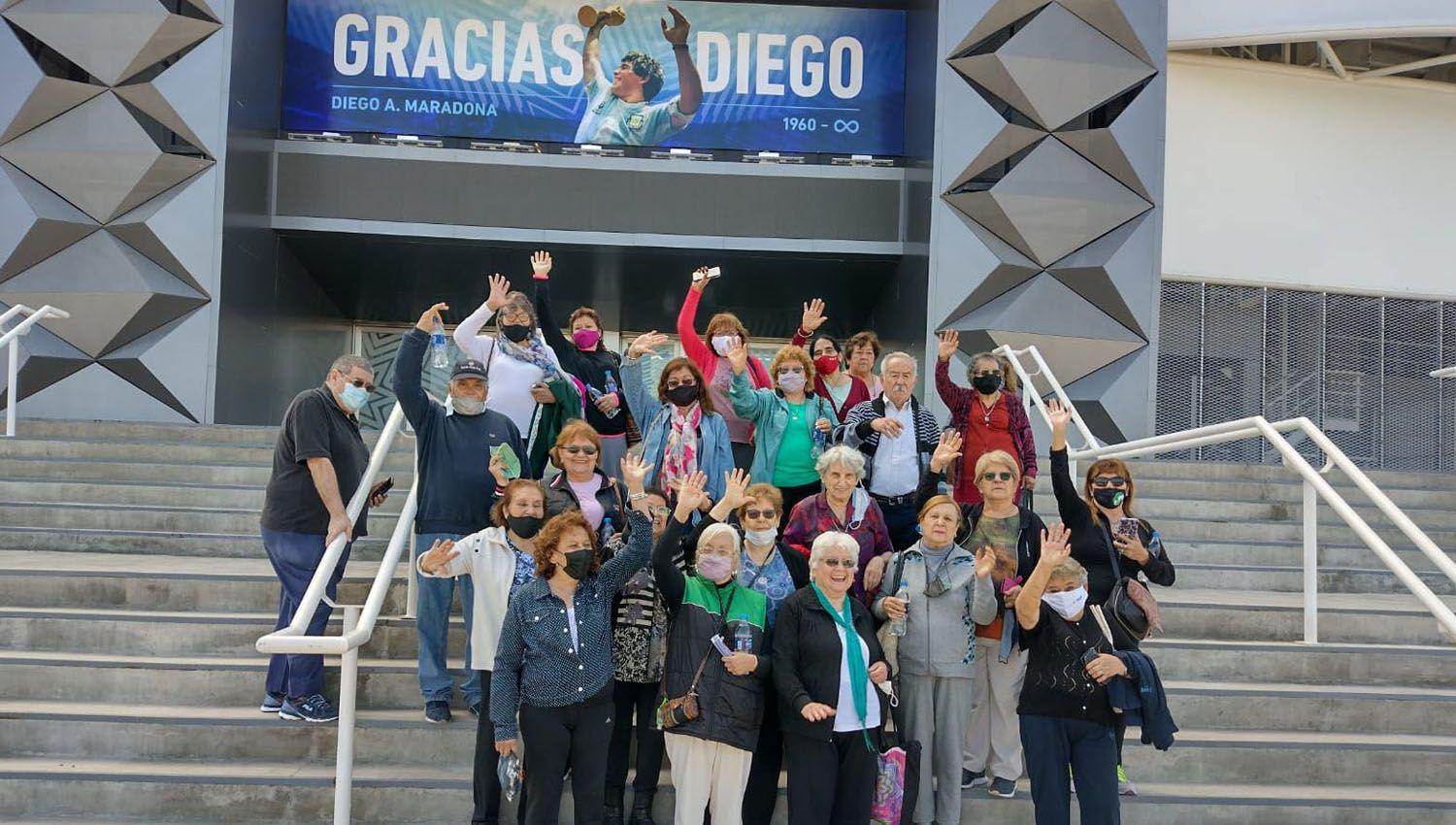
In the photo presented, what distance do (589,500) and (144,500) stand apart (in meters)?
4.33

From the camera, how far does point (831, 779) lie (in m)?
4.86

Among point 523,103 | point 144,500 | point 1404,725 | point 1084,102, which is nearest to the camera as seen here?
point 1404,725

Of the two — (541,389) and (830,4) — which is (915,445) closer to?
(541,389)

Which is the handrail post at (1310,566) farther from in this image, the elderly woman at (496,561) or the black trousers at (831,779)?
the elderly woman at (496,561)

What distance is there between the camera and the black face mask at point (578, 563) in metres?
4.80

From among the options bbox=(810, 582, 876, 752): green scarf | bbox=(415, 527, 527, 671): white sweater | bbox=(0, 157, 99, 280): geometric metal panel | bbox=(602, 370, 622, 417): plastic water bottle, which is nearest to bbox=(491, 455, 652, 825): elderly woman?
bbox=(415, 527, 527, 671): white sweater

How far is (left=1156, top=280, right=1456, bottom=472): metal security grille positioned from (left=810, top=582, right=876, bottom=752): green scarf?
34.0ft

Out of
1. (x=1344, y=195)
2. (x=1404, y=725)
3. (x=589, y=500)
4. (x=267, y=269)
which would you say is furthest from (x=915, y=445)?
(x=1344, y=195)

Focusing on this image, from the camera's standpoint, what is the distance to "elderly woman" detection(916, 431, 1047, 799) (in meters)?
5.33

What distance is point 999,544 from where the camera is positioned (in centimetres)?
536

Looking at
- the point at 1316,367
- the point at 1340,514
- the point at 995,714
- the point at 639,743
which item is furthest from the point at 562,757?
the point at 1316,367

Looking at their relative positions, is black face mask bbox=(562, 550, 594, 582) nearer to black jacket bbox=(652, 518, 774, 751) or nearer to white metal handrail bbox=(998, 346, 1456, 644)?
black jacket bbox=(652, 518, 774, 751)

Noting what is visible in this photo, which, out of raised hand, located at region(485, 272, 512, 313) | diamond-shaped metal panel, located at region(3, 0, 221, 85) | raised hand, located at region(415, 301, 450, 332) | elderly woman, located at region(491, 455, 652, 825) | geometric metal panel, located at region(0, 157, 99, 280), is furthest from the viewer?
diamond-shaped metal panel, located at region(3, 0, 221, 85)

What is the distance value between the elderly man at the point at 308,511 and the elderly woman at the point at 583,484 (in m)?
0.98
